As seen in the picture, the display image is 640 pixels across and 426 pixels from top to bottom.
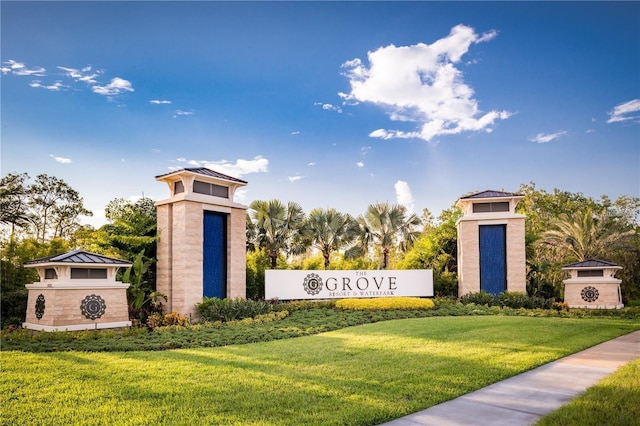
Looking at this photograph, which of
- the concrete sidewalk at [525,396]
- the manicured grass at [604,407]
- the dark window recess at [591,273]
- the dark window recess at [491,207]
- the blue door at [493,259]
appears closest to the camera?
the manicured grass at [604,407]

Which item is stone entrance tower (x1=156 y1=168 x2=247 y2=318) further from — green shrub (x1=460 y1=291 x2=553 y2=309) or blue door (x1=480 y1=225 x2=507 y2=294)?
blue door (x1=480 y1=225 x2=507 y2=294)

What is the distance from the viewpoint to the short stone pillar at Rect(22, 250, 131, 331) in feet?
48.0

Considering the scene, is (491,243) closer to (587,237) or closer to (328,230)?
(587,237)

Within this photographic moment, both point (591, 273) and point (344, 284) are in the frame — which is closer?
point (591, 273)

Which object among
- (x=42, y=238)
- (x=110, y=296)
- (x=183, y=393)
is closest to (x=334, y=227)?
(x=110, y=296)

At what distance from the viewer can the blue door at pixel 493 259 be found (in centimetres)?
2423

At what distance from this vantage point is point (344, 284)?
2412cm

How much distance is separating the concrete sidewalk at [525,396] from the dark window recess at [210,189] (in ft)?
45.8

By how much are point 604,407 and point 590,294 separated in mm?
18153

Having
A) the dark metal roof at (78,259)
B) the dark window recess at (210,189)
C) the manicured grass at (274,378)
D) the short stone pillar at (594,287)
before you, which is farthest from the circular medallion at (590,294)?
the dark metal roof at (78,259)

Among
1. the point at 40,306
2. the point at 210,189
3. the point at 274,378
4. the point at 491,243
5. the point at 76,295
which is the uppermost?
the point at 210,189

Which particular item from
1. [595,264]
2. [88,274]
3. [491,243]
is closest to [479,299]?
[491,243]

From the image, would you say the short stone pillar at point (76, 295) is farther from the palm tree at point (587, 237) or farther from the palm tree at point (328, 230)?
the palm tree at point (587, 237)

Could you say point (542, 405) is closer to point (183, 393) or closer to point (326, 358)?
point (326, 358)
